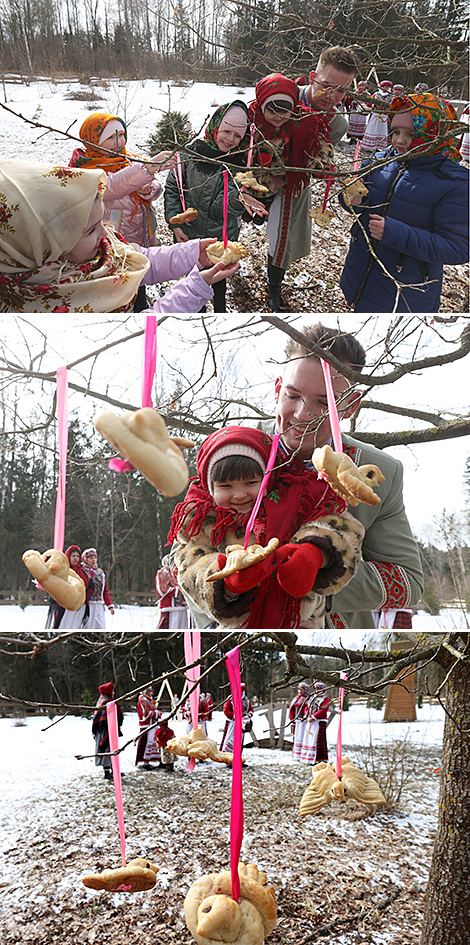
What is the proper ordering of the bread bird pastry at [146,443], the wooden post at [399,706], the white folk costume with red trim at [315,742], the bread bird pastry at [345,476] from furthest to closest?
the wooden post at [399,706] → the white folk costume with red trim at [315,742] → the bread bird pastry at [345,476] → the bread bird pastry at [146,443]

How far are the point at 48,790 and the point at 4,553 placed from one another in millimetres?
4942

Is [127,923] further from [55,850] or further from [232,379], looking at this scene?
[232,379]

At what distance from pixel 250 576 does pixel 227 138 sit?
5.61ft

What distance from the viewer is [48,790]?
5207mm

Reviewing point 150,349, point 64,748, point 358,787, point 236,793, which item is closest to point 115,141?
point 150,349

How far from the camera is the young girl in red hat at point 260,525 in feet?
3.81

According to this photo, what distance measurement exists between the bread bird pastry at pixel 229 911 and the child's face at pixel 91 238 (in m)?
1.60

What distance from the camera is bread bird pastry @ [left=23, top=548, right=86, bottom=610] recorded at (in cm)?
107

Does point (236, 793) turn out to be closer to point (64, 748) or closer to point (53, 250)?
point (53, 250)

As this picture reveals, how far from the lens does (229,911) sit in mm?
1497

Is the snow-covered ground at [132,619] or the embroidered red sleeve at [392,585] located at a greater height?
the embroidered red sleeve at [392,585]

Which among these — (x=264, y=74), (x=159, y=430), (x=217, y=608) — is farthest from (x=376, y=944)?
(x=264, y=74)

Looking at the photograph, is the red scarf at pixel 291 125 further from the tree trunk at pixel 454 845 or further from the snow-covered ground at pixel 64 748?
the snow-covered ground at pixel 64 748

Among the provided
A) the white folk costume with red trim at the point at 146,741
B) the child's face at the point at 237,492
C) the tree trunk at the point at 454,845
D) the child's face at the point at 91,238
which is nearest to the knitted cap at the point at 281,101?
the child's face at the point at 91,238
